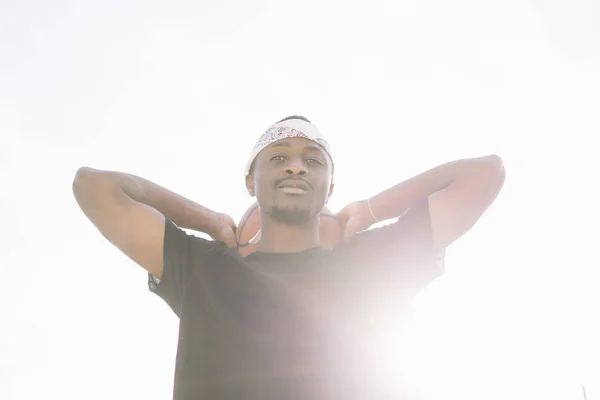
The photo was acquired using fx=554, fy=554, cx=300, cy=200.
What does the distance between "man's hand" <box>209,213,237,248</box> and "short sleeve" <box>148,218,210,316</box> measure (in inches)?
15.6

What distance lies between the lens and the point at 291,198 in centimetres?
320

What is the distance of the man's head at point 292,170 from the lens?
10.5 feet

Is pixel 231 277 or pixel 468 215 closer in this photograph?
pixel 231 277

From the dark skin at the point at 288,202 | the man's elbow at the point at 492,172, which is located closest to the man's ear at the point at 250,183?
the dark skin at the point at 288,202

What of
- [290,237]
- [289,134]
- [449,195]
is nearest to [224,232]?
[290,237]

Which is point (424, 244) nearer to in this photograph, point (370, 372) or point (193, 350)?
point (370, 372)

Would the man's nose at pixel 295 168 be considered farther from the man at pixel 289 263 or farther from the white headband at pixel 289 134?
the white headband at pixel 289 134

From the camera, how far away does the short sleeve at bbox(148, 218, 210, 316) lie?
2986 mm

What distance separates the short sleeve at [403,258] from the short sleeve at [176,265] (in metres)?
0.86

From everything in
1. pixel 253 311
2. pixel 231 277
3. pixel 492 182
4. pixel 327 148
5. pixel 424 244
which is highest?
pixel 327 148

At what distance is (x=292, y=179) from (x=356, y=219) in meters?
0.50

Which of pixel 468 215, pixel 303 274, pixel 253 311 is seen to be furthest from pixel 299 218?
pixel 468 215

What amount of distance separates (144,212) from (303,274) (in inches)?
37.8

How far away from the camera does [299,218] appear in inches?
127
